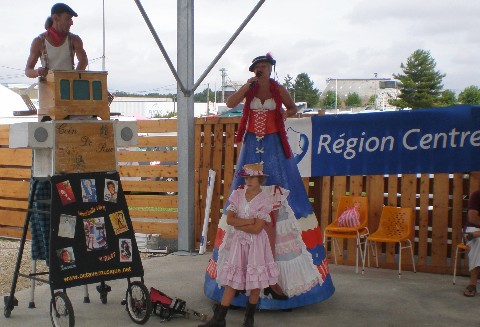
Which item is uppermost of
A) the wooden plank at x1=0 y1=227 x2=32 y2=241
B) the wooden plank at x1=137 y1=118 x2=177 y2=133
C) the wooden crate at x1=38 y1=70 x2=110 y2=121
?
the wooden crate at x1=38 y1=70 x2=110 y2=121

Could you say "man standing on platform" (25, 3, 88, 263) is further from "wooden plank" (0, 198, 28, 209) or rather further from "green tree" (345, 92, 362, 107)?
"green tree" (345, 92, 362, 107)

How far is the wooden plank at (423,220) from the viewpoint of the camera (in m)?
7.67

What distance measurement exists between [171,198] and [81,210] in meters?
3.92

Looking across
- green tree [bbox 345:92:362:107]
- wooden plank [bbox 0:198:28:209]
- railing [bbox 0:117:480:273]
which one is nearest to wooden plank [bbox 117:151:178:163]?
railing [bbox 0:117:480:273]

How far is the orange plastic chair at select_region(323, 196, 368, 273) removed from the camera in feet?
25.0

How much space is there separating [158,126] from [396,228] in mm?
3611

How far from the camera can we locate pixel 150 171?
372 inches

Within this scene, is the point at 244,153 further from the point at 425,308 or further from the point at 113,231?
the point at 425,308

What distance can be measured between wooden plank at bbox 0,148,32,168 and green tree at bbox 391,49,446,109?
58.6 metres

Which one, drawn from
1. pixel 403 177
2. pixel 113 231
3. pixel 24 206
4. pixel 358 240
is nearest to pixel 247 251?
pixel 113 231

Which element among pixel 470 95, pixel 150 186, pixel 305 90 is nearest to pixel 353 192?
pixel 150 186

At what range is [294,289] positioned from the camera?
5785 millimetres

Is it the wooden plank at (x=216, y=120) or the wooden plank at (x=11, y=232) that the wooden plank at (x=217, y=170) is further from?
the wooden plank at (x=11, y=232)

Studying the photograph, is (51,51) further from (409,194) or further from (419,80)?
(419,80)
